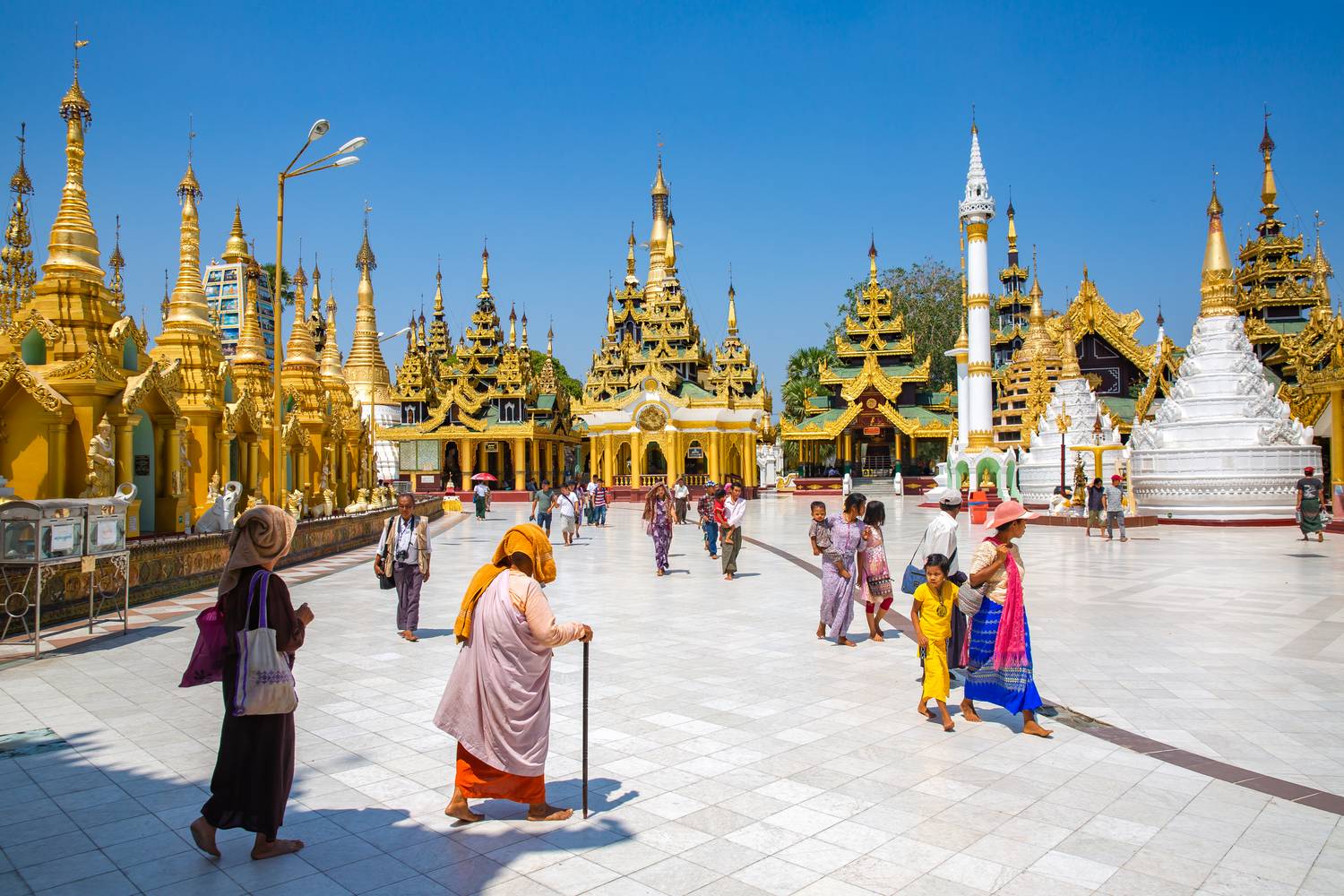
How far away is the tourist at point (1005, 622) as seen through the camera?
5.87m

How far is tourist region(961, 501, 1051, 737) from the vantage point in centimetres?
587

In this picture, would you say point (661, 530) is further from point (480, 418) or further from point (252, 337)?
point (480, 418)

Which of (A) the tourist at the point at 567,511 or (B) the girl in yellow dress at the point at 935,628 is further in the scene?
(A) the tourist at the point at 567,511

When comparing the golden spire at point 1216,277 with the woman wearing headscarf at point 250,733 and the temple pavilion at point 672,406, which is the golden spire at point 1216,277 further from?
the woman wearing headscarf at point 250,733

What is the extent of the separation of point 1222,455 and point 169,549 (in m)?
23.9

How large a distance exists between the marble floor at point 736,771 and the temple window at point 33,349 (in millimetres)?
6265

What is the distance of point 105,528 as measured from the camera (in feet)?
31.8

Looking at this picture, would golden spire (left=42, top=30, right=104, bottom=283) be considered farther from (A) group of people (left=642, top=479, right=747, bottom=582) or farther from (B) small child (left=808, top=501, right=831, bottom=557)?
(B) small child (left=808, top=501, right=831, bottom=557)

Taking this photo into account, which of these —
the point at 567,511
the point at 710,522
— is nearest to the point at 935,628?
the point at 710,522

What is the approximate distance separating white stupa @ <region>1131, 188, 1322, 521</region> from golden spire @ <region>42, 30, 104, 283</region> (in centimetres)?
2487

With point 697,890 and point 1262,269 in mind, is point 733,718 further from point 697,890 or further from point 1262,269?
point 1262,269

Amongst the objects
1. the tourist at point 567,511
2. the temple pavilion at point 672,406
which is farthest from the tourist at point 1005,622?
the temple pavilion at point 672,406

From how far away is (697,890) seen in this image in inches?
152

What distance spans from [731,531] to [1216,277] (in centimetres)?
→ 2101
